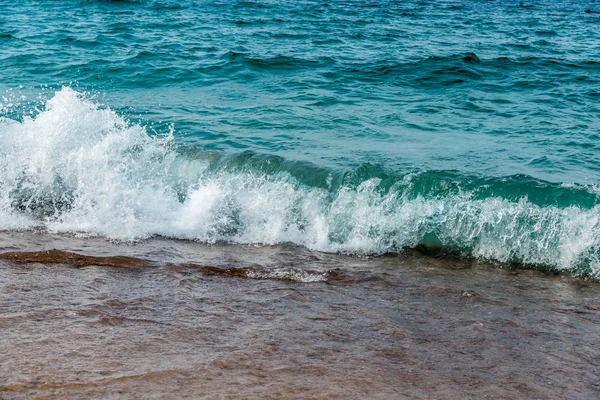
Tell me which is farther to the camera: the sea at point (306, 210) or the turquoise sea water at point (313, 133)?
the turquoise sea water at point (313, 133)

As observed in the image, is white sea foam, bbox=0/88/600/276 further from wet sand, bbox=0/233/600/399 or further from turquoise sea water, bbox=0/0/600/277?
wet sand, bbox=0/233/600/399

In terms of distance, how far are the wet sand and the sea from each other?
0.02 meters

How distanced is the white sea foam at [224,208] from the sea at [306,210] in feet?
0.07

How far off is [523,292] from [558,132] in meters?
4.50

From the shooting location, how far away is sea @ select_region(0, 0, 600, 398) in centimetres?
434

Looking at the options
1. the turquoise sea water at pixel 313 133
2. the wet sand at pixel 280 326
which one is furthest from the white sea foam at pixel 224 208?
the wet sand at pixel 280 326

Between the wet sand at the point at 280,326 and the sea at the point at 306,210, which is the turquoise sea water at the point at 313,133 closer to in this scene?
the sea at the point at 306,210

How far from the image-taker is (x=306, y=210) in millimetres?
7477

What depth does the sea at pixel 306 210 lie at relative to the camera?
434 centimetres

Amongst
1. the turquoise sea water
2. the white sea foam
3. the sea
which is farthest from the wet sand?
the turquoise sea water

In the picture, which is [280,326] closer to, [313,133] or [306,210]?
[306,210]

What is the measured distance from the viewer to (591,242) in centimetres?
654

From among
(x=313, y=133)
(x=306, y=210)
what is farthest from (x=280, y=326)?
(x=313, y=133)

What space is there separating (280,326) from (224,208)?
2.88 metres
